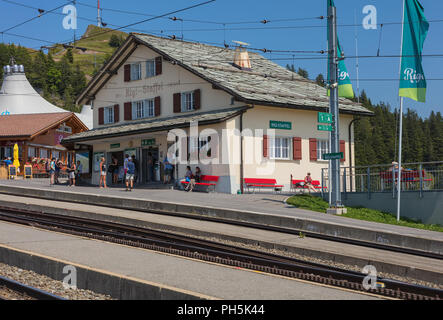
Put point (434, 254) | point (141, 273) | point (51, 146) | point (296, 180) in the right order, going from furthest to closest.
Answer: point (51, 146), point (296, 180), point (434, 254), point (141, 273)

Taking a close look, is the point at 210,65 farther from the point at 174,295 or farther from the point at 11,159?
the point at 174,295

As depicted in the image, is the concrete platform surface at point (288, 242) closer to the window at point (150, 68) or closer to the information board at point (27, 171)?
the window at point (150, 68)

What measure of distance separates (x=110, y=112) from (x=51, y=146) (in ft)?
37.6

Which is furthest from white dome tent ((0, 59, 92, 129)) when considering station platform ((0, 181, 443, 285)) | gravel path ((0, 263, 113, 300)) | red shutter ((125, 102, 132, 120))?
gravel path ((0, 263, 113, 300))

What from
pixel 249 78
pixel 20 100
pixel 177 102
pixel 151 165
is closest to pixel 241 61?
pixel 249 78

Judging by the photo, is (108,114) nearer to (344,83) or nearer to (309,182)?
(309,182)

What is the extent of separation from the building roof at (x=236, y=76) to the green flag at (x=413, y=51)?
8.35m

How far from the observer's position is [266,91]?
2908 cm

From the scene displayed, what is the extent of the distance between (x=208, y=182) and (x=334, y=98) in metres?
9.41

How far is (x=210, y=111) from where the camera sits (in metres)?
28.4

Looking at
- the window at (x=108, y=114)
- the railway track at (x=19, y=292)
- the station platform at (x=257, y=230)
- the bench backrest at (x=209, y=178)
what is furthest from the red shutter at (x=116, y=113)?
the railway track at (x=19, y=292)

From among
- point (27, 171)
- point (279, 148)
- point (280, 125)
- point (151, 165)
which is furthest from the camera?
point (27, 171)

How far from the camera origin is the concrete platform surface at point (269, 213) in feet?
46.7
